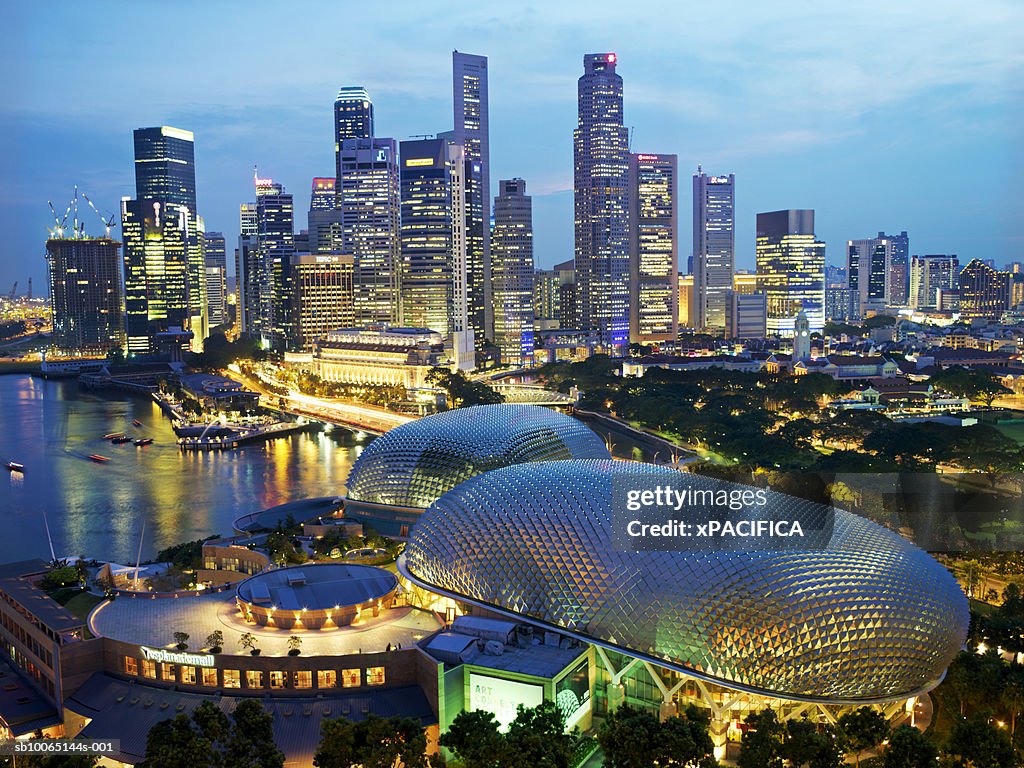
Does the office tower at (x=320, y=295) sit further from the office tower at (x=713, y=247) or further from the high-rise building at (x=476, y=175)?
the office tower at (x=713, y=247)

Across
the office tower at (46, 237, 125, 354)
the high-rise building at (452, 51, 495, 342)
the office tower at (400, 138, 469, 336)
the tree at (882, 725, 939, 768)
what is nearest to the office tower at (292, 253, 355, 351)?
the office tower at (400, 138, 469, 336)

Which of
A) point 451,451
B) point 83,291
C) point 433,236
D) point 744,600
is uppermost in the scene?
point 433,236

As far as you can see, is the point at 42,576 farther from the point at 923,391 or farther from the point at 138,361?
the point at 138,361

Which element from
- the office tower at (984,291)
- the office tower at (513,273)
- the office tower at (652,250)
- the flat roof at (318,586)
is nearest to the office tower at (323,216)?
the office tower at (513,273)

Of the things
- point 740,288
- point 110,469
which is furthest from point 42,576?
point 740,288

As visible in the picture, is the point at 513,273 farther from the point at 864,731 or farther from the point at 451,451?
the point at 864,731

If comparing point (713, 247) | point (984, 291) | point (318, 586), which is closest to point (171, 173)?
point (713, 247)
